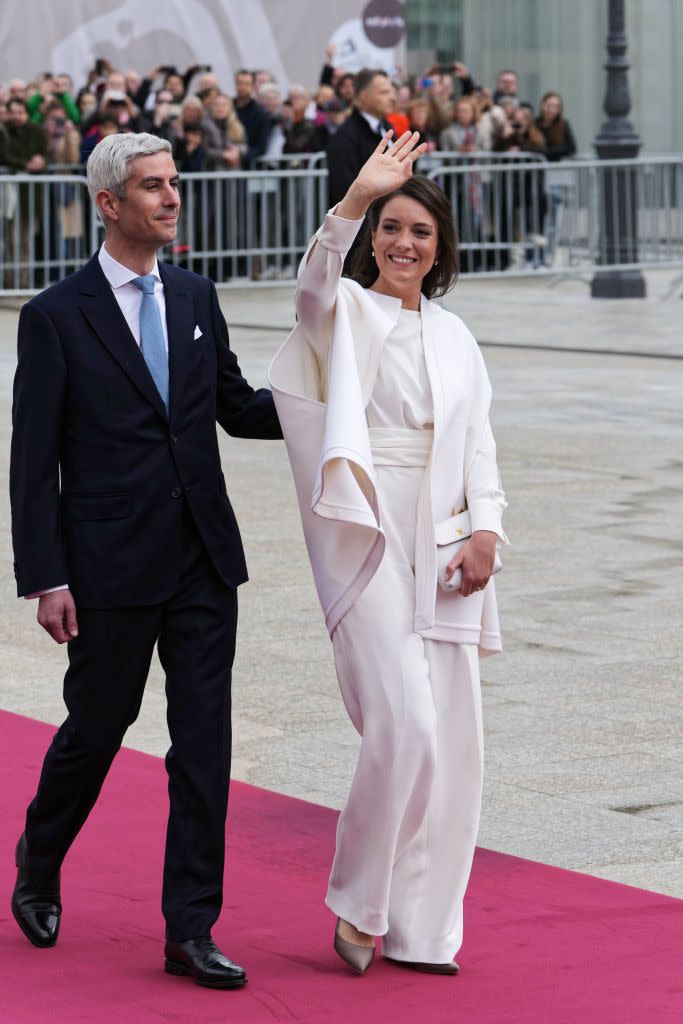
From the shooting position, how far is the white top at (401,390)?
4.51 m

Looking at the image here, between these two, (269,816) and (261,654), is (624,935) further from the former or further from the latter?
(261,654)

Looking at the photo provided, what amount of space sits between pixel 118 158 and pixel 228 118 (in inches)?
690

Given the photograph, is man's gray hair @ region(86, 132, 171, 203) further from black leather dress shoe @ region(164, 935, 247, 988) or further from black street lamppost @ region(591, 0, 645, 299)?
black street lamppost @ region(591, 0, 645, 299)

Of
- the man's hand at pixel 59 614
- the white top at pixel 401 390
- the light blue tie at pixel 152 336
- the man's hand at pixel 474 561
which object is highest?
the light blue tie at pixel 152 336

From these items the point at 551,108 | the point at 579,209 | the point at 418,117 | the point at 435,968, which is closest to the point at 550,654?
the point at 435,968

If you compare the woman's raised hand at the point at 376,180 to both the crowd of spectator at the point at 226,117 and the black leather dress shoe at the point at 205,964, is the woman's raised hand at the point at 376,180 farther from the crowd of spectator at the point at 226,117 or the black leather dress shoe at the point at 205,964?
the crowd of spectator at the point at 226,117

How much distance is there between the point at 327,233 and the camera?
441 cm

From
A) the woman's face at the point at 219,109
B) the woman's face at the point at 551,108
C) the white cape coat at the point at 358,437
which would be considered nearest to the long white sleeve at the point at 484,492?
the white cape coat at the point at 358,437

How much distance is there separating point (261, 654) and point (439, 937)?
10.1 feet

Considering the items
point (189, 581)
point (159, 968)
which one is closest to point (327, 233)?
point (189, 581)

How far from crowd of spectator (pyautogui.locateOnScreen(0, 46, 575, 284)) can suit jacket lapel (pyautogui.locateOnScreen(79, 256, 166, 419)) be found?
15165 millimetres

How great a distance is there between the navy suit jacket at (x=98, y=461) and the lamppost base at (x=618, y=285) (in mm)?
16816

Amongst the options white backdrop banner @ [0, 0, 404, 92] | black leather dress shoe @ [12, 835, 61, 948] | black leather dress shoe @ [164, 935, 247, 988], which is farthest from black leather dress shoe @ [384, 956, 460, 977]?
white backdrop banner @ [0, 0, 404, 92]

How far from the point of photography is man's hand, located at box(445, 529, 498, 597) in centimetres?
445
